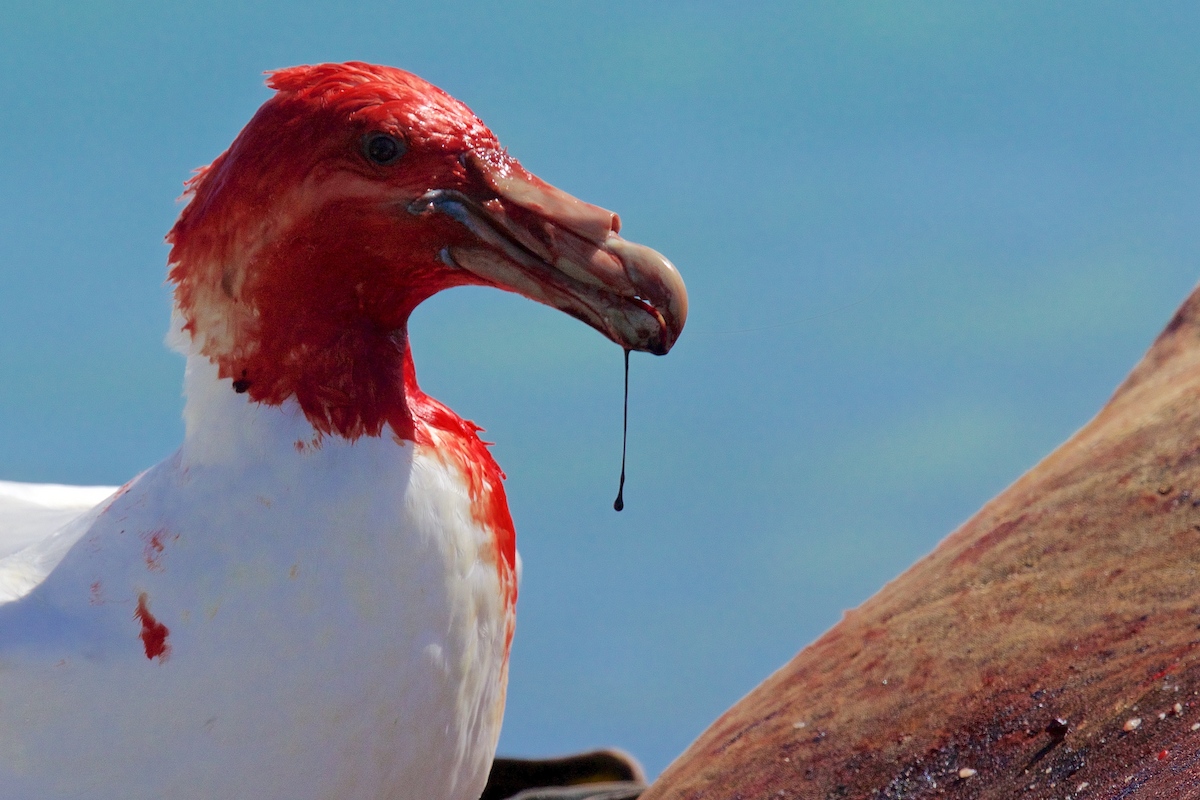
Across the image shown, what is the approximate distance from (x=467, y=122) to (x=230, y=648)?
1002mm

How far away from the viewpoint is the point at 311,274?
95.1 inches

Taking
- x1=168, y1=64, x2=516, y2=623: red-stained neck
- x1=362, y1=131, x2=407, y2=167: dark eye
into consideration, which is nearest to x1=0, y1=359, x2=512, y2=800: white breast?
x1=168, y1=64, x2=516, y2=623: red-stained neck

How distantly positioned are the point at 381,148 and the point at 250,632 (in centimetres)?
86

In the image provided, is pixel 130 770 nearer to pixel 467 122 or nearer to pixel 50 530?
pixel 50 530

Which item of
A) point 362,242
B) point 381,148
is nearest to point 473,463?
point 362,242

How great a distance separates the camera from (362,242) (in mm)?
2410

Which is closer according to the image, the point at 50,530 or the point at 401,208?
the point at 401,208

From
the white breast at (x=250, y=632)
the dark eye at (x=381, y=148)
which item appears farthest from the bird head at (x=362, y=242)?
the white breast at (x=250, y=632)

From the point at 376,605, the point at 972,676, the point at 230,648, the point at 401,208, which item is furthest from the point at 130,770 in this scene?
the point at 972,676

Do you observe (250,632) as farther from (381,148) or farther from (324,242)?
(381,148)

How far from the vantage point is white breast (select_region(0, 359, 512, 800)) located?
7.89 feet

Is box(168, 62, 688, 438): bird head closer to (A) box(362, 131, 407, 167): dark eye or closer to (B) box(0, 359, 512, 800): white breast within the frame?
(A) box(362, 131, 407, 167): dark eye

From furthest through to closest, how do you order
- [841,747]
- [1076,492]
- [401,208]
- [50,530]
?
[1076,492]
[841,747]
[50,530]
[401,208]

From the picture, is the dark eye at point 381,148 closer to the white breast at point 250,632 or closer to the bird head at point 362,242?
the bird head at point 362,242
